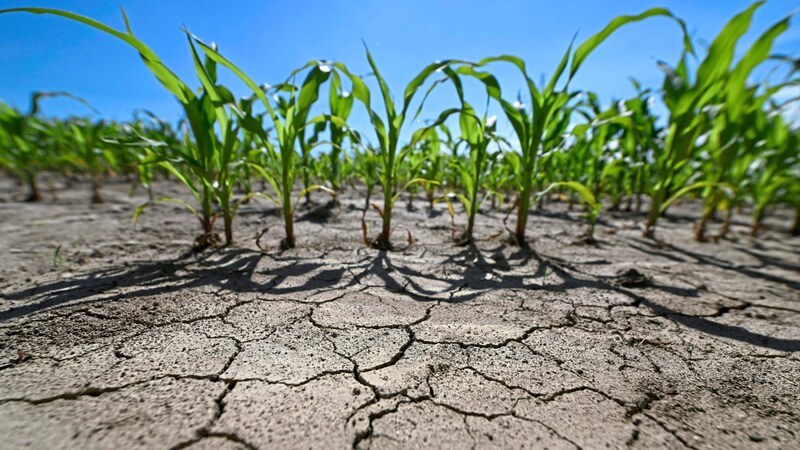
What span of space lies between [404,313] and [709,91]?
1.92m

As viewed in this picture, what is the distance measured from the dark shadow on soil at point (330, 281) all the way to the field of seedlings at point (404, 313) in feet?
0.04

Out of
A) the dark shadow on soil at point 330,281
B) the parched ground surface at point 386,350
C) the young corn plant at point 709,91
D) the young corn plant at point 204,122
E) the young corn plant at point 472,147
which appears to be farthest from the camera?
the young corn plant at point 472,147

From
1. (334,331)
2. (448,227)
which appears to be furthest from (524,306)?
(448,227)

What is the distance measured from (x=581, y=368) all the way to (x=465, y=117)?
141cm

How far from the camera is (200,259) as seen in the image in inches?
52.7

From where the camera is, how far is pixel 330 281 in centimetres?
117

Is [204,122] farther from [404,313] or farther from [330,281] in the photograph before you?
[404,313]

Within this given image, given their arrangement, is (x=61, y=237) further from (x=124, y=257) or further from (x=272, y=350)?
(x=272, y=350)

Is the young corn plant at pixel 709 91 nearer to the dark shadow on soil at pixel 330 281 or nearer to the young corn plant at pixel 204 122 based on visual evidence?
the dark shadow on soil at pixel 330 281

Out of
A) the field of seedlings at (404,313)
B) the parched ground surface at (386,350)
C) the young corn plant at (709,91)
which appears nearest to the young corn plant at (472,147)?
the field of seedlings at (404,313)

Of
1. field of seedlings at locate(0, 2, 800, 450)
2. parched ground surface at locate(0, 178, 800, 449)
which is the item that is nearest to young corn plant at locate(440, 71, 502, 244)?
field of seedlings at locate(0, 2, 800, 450)

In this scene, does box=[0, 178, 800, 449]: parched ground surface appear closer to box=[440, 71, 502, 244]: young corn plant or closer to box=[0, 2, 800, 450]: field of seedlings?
box=[0, 2, 800, 450]: field of seedlings

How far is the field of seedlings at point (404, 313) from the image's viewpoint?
22.3 inches

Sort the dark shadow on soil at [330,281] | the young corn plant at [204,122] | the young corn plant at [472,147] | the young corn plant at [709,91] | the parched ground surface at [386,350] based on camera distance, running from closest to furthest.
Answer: the parched ground surface at [386,350], the dark shadow on soil at [330,281], the young corn plant at [204,122], the young corn plant at [709,91], the young corn plant at [472,147]
